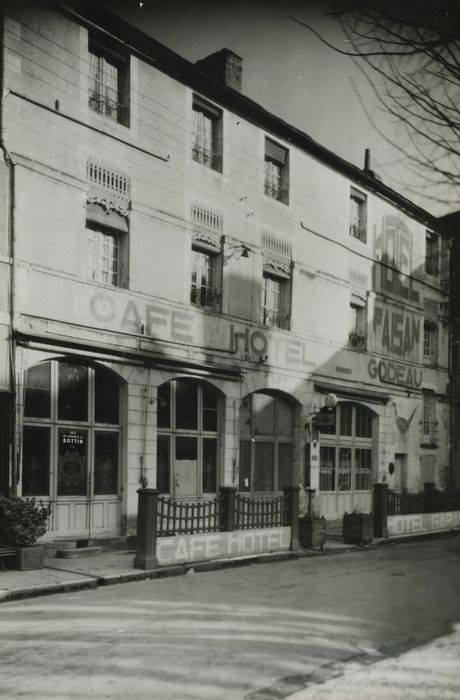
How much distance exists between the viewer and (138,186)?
15.0m

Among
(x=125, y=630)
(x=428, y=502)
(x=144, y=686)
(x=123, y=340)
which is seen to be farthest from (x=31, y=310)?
(x=428, y=502)

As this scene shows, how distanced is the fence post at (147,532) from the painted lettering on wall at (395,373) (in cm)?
1222

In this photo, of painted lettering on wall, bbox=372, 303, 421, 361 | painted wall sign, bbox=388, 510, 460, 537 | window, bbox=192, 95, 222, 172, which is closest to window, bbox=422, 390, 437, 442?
painted lettering on wall, bbox=372, 303, 421, 361

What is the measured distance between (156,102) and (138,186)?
1.93 m

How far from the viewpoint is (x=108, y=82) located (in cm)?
1462

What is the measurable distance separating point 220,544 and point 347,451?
9398 millimetres

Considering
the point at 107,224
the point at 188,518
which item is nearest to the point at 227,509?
the point at 188,518

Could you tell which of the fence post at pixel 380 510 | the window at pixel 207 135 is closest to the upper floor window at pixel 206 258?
the window at pixel 207 135

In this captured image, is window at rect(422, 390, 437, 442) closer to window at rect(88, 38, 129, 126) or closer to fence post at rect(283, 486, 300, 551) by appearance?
fence post at rect(283, 486, 300, 551)

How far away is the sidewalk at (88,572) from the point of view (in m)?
9.84

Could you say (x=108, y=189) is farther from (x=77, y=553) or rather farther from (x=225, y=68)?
(x=77, y=553)

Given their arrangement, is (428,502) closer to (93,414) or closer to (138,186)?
(93,414)

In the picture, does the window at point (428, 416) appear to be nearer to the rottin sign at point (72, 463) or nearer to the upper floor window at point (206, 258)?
the upper floor window at point (206, 258)

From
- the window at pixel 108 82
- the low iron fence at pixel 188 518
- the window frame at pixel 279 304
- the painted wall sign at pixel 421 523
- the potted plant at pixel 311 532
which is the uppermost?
the window at pixel 108 82
